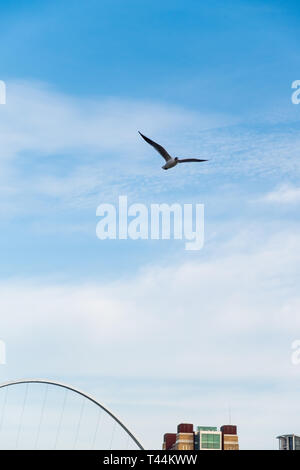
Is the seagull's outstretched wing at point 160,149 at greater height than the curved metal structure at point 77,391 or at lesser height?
greater

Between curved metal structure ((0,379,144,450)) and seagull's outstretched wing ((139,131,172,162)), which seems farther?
curved metal structure ((0,379,144,450))

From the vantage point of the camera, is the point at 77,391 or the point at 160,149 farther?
the point at 77,391

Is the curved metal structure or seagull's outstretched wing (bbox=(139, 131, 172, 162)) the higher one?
seagull's outstretched wing (bbox=(139, 131, 172, 162))

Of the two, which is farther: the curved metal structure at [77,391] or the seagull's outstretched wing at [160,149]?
the curved metal structure at [77,391]

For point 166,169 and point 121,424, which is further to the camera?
point 121,424

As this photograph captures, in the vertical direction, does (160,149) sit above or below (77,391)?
above
